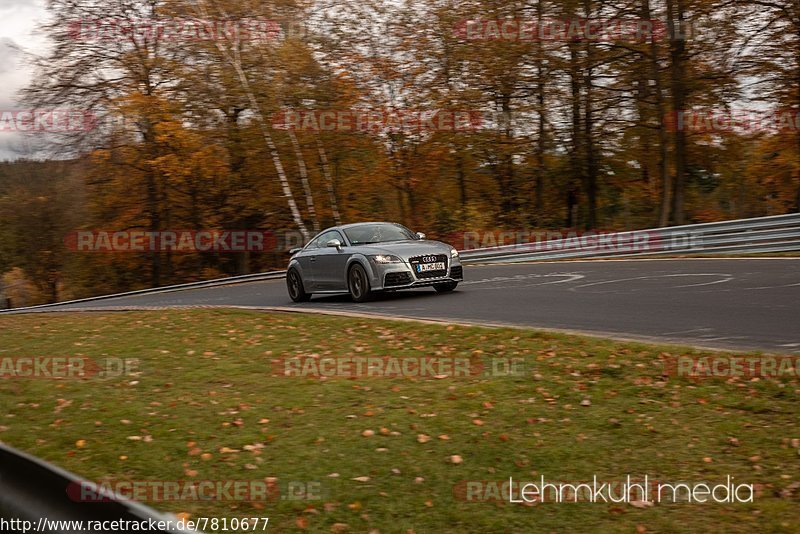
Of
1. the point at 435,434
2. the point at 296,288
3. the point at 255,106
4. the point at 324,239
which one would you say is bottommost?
the point at 435,434

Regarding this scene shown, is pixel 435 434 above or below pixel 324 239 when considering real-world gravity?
below

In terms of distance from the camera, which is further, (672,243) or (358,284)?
(672,243)

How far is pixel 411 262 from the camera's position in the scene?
15.0 m

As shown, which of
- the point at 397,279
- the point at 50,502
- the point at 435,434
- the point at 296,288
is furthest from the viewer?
the point at 296,288

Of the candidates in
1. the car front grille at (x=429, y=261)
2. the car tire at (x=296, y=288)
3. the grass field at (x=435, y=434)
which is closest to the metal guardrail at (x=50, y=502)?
the grass field at (x=435, y=434)

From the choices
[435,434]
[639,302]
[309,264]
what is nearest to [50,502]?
[435,434]

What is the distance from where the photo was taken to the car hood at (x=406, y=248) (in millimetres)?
15078

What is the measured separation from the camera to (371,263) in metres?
15.2

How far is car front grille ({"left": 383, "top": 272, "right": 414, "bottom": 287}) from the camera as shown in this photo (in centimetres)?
1496

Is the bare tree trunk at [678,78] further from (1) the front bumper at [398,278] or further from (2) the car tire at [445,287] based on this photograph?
(1) the front bumper at [398,278]

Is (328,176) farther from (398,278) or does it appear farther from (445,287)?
(398,278)

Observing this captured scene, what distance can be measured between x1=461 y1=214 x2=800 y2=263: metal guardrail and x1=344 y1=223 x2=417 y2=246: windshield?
778 centimetres

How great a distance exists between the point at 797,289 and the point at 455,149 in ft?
77.6

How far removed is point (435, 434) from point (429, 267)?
900 centimetres
